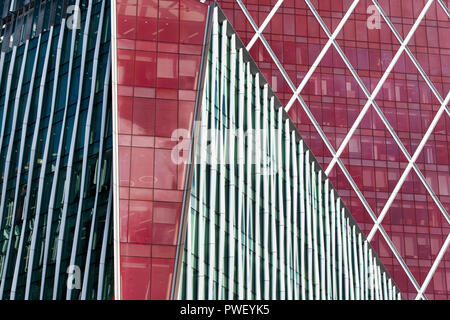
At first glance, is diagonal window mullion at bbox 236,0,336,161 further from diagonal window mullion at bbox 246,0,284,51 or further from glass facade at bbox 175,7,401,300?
glass facade at bbox 175,7,401,300

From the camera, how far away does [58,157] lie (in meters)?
46.9

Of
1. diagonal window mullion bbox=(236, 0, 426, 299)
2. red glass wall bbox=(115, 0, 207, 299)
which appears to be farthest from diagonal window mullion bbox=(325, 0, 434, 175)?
red glass wall bbox=(115, 0, 207, 299)

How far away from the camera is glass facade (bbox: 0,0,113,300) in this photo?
141ft

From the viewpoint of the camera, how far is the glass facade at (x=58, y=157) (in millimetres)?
42875

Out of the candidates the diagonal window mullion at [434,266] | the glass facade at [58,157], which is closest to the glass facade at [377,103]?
the diagonal window mullion at [434,266]

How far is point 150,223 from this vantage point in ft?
137

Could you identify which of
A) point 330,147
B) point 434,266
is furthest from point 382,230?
point 330,147

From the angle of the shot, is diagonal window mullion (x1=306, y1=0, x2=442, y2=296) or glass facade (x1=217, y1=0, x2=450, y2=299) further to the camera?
glass facade (x1=217, y1=0, x2=450, y2=299)

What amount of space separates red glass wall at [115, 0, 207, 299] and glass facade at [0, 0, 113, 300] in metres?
0.82

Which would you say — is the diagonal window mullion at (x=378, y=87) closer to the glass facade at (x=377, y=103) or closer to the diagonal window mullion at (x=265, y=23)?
the glass facade at (x=377, y=103)

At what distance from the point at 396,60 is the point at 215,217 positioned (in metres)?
61.7

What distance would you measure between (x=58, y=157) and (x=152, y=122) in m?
5.88
